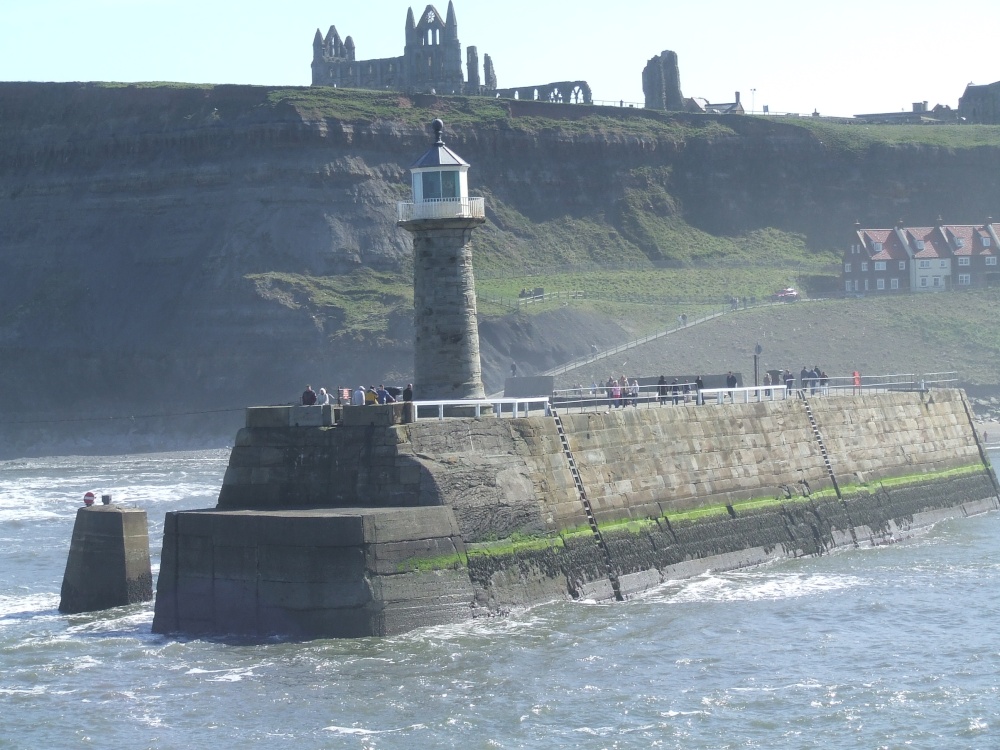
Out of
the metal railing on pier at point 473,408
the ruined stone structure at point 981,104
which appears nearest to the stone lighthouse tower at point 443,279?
the metal railing on pier at point 473,408

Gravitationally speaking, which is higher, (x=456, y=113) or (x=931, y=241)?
(x=456, y=113)

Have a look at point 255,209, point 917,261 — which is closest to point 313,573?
point 255,209

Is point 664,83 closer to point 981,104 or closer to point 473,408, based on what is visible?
point 981,104

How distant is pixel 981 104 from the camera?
15262cm

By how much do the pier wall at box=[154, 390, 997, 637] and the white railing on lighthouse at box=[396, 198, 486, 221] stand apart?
4.35 metres

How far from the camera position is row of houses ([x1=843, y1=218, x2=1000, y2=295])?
106m

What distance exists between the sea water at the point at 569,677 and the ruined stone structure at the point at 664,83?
364 ft

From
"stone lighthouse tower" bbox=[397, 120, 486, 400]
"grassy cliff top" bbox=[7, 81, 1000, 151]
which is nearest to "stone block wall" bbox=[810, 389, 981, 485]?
"stone lighthouse tower" bbox=[397, 120, 486, 400]

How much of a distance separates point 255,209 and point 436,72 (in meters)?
41.2

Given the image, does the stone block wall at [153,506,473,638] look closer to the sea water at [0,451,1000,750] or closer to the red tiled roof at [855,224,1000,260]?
the sea water at [0,451,1000,750]

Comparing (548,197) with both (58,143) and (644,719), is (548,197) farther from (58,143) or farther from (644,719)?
(644,719)

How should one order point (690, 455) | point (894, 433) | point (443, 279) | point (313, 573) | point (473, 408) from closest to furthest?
point (313, 573) → point (473, 408) → point (443, 279) → point (690, 455) → point (894, 433)

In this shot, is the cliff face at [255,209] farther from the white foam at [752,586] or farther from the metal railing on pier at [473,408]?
the metal railing on pier at [473,408]

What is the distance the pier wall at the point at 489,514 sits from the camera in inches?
920
